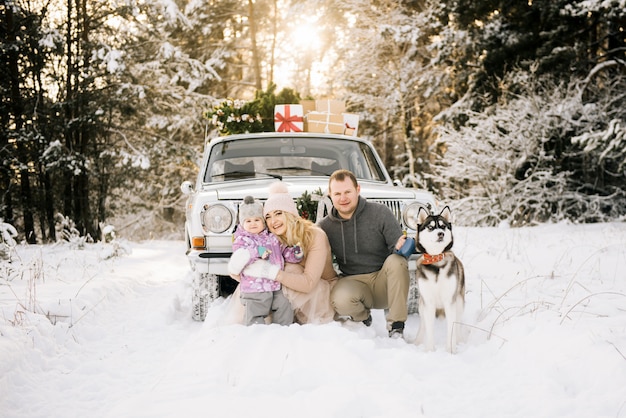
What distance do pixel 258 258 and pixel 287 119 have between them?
2819 millimetres

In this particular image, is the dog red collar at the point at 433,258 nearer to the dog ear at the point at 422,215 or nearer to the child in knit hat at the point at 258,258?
the dog ear at the point at 422,215

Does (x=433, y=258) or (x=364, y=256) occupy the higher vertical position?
(x=433, y=258)

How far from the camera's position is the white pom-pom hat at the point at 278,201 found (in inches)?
135

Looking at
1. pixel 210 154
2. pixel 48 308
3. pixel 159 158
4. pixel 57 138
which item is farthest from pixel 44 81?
pixel 48 308

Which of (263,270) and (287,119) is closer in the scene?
(263,270)

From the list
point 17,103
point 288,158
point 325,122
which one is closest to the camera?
point 288,158

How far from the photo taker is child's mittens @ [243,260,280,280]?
3322mm

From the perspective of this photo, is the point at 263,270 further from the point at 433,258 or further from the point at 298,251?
the point at 433,258

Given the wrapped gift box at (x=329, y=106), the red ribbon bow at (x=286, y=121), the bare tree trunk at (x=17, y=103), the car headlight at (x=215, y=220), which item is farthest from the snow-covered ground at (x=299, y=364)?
the bare tree trunk at (x=17, y=103)

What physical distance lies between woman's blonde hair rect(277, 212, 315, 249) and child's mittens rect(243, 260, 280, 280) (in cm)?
25

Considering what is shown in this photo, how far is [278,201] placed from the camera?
11.2 feet

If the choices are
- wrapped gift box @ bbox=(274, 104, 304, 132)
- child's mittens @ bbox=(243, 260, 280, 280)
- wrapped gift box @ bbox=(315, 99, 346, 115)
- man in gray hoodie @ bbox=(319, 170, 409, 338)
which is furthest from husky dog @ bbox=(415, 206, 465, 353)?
wrapped gift box @ bbox=(315, 99, 346, 115)

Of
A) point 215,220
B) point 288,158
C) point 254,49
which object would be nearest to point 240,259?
Answer: point 215,220

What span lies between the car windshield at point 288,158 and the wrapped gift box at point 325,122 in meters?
0.92
